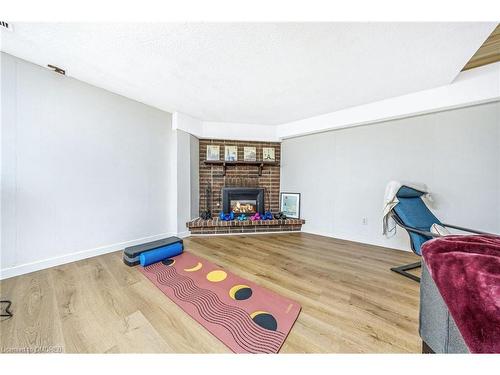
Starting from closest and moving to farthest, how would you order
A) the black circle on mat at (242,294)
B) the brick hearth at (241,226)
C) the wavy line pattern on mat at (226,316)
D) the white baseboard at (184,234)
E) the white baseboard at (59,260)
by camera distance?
the wavy line pattern on mat at (226,316) → the black circle on mat at (242,294) → the white baseboard at (59,260) → the white baseboard at (184,234) → the brick hearth at (241,226)

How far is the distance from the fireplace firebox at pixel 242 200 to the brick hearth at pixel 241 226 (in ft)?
1.18

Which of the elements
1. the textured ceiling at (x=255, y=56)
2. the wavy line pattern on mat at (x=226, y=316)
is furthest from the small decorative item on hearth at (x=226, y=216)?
the textured ceiling at (x=255, y=56)

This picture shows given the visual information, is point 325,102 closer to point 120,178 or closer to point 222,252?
point 222,252

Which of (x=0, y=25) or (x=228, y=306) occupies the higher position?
(x=0, y=25)

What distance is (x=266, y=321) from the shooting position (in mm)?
1234

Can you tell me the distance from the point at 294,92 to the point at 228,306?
2.59m

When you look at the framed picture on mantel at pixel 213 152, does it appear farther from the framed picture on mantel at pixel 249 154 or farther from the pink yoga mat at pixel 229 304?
the pink yoga mat at pixel 229 304

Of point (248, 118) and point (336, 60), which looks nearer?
point (336, 60)

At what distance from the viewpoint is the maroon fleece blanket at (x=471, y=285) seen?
644 mm

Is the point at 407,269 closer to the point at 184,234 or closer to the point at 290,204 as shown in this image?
the point at 290,204

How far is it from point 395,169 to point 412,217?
38.8 inches
